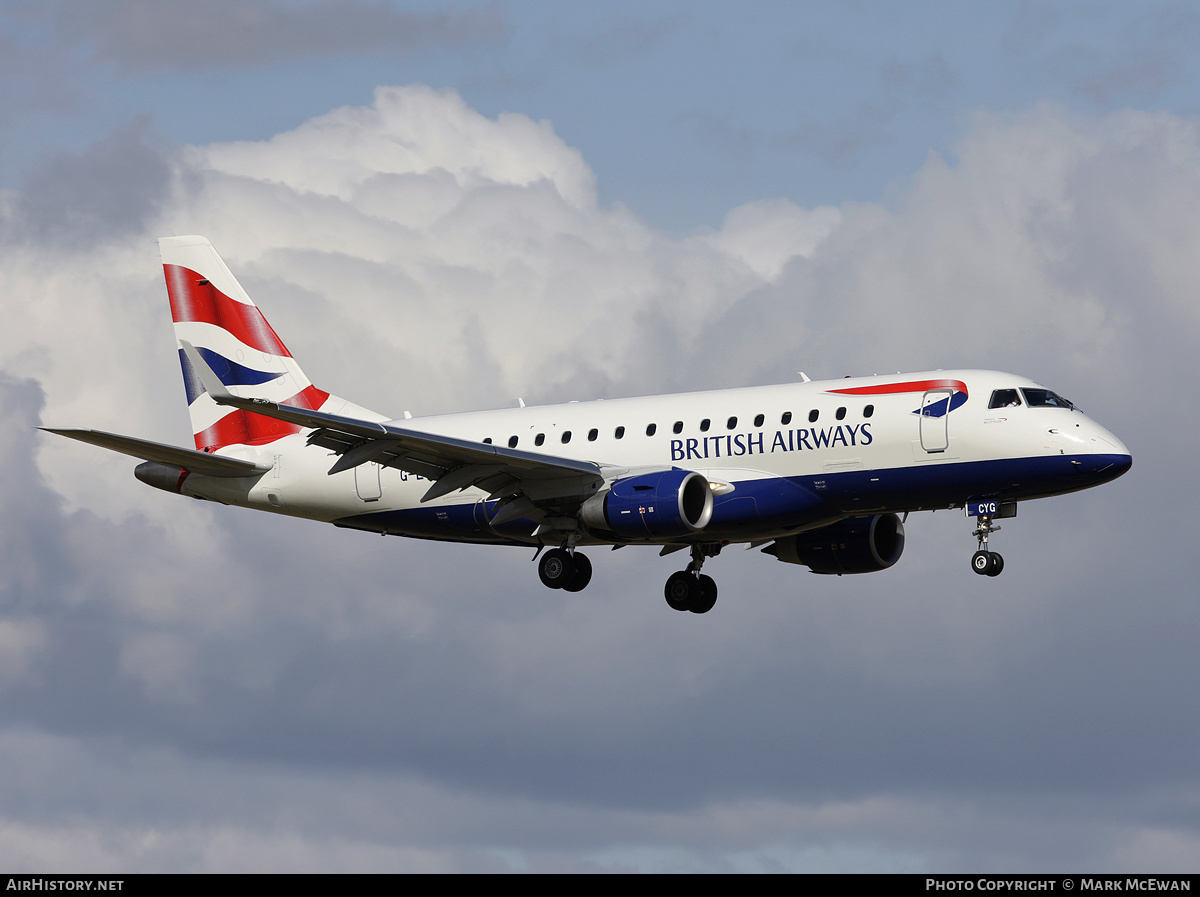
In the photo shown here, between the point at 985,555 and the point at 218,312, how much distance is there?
26.9 metres

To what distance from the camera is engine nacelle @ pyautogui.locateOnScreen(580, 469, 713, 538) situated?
48.3 m

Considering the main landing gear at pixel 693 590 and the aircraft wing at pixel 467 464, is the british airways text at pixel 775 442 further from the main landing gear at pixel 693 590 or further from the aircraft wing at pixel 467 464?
the main landing gear at pixel 693 590

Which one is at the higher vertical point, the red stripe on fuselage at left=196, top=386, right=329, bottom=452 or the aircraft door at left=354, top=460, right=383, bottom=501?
the red stripe on fuselage at left=196, top=386, right=329, bottom=452

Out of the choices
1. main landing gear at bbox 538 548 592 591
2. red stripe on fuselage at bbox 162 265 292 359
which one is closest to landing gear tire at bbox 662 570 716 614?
main landing gear at bbox 538 548 592 591

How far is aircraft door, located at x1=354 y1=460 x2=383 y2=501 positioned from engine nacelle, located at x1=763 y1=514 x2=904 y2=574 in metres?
12.9

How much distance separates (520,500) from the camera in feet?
169

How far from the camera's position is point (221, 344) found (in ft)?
196

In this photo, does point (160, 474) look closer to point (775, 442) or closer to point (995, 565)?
point (775, 442)

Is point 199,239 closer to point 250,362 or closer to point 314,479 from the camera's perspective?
point 250,362

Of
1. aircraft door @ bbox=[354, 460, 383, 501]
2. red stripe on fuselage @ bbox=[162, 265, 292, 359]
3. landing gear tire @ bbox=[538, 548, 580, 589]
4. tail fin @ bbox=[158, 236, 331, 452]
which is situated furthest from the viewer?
red stripe on fuselage @ bbox=[162, 265, 292, 359]

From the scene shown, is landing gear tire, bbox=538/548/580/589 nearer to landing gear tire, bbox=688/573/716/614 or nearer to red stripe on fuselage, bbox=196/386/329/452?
landing gear tire, bbox=688/573/716/614

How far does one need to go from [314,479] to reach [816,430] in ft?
53.5

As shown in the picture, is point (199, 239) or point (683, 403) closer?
point (683, 403)
